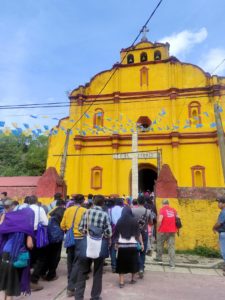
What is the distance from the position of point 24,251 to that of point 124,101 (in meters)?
15.4

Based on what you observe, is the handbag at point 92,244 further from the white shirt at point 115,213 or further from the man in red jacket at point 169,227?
the man in red jacket at point 169,227

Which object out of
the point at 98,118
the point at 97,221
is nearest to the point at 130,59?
the point at 98,118

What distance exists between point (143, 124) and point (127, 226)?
44.3 ft

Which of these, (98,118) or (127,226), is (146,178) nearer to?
(98,118)

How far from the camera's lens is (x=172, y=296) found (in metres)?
4.72

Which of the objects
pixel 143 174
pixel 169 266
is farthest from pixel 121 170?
pixel 169 266

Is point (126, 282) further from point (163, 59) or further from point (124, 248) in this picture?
point (163, 59)

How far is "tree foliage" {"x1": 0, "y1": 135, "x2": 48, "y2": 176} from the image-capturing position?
28891 millimetres

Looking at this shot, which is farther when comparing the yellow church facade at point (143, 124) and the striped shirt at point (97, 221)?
the yellow church facade at point (143, 124)

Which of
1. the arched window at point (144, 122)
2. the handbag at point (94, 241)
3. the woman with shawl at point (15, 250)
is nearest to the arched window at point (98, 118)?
the arched window at point (144, 122)

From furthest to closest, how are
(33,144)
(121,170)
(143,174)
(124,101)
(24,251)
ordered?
(33,144), (143,174), (124,101), (121,170), (24,251)

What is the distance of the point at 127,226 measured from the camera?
519 cm

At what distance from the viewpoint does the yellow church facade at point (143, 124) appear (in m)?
16.5

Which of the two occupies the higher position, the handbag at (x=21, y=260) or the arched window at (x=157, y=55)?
the arched window at (x=157, y=55)
